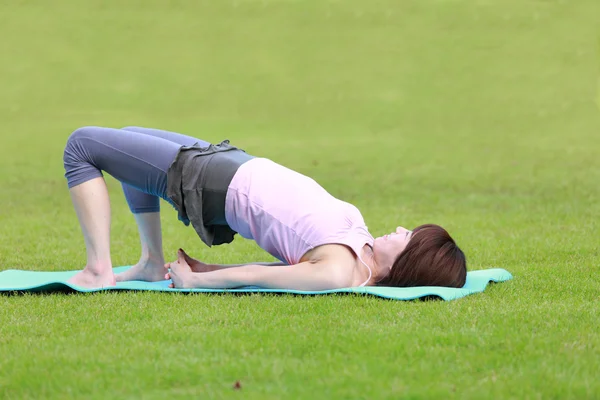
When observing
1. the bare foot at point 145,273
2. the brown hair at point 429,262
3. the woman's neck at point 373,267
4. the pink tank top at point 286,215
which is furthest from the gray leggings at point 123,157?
the brown hair at point 429,262

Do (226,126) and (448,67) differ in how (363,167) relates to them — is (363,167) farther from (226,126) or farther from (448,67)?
(448,67)

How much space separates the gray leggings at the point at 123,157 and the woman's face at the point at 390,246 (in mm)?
1199

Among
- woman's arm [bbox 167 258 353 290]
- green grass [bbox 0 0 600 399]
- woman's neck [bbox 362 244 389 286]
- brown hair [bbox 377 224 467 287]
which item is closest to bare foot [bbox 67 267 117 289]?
green grass [bbox 0 0 600 399]

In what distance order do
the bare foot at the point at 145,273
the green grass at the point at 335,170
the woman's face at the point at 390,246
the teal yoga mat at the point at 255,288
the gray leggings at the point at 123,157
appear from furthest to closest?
the bare foot at the point at 145,273 < the gray leggings at the point at 123,157 < the woman's face at the point at 390,246 < the teal yoga mat at the point at 255,288 < the green grass at the point at 335,170

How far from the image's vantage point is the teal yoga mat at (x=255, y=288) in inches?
182

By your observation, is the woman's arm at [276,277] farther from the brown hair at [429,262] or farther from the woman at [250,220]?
the brown hair at [429,262]

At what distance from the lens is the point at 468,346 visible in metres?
3.68

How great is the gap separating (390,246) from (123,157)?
1578 mm

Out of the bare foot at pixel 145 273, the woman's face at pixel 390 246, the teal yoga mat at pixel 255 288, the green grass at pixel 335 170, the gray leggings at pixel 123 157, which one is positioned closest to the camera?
the green grass at pixel 335 170

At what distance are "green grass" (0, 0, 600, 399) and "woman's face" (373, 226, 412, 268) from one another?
0.37m

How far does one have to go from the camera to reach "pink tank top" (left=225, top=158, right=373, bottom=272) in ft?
15.5

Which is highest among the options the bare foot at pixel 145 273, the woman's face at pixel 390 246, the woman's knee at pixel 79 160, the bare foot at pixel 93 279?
the woman's knee at pixel 79 160

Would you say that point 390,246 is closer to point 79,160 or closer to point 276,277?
point 276,277

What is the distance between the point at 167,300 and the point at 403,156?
29.9 feet
